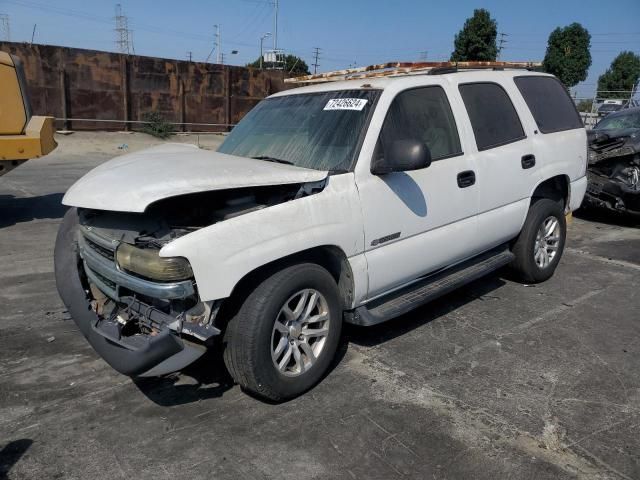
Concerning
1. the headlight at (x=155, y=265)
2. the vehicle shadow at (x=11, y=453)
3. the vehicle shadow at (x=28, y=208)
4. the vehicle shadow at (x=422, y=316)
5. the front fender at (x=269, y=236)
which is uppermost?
the front fender at (x=269, y=236)

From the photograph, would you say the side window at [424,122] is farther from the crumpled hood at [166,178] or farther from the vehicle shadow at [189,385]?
the vehicle shadow at [189,385]

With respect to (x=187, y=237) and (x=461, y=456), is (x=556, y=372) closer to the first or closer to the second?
(x=461, y=456)

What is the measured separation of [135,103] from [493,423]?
19820 mm

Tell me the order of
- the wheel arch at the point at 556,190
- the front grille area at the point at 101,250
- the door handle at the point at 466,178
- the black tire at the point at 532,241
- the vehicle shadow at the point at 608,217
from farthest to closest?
the vehicle shadow at the point at 608,217, the wheel arch at the point at 556,190, the black tire at the point at 532,241, the door handle at the point at 466,178, the front grille area at the point at 101,250

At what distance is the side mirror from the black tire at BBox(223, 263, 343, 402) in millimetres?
814

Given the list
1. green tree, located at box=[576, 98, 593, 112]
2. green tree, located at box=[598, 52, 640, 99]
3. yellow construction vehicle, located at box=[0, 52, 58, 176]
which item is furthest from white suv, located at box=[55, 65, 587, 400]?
green tree, located at box=[598, 52, 640, 99]

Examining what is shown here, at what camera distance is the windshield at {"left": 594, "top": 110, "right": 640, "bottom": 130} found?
8947 mm

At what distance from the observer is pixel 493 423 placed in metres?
3.11

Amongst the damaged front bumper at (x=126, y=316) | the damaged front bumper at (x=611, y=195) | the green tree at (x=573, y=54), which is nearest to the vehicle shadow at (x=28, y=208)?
the damaged front bumper at (x=126, y=316)

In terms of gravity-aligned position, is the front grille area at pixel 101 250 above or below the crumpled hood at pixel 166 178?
below

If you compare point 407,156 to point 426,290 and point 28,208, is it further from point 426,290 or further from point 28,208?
point 28,208

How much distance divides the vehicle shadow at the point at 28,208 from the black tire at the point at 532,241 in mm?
6596

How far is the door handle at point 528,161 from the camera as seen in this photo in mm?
4824

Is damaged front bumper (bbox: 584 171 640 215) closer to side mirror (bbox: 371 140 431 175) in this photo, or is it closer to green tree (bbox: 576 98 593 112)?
side mirror (bbox: 371 140 431 175)
